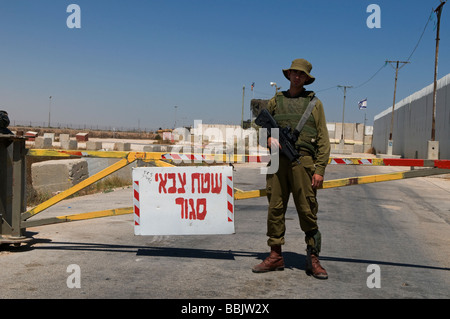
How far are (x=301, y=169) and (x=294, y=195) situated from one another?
305mm

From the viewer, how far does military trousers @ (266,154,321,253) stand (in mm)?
4797

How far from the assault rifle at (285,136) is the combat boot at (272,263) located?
0.97m

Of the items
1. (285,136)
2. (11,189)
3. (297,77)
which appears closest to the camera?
(285,136)

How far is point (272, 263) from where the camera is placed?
4.89 m

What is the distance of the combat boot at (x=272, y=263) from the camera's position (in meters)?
4.85

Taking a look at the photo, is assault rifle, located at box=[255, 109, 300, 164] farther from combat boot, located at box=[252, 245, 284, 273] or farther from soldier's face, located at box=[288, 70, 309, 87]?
combat boot, located at box=[252, 245, 284, 273]

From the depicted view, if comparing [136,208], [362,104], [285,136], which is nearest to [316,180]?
[285,136]

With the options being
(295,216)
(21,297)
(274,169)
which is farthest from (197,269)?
(295,216)

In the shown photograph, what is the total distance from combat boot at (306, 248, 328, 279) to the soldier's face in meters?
1.70

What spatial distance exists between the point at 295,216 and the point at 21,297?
604 cm

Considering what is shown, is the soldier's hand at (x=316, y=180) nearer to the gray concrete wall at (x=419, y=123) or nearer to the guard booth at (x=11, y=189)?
the guard booth at (x=11, y=189)

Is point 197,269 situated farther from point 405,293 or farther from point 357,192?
point 357,192

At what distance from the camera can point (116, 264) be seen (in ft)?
16.7

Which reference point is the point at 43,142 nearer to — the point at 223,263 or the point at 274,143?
the point at 223,263
